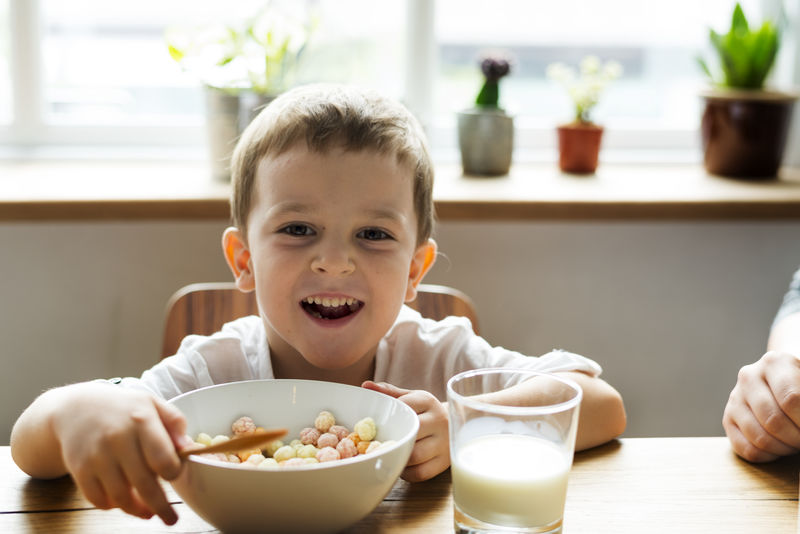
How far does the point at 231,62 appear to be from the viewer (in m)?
1.88

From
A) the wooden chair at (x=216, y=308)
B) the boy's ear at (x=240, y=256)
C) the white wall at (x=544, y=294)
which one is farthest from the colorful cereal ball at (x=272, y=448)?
the white wall at (x=544, y=294)

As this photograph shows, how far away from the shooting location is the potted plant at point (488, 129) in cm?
190

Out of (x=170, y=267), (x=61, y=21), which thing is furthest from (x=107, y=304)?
(x=61, y=21)

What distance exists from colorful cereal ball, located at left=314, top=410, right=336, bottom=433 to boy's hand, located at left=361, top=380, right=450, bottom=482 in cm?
4

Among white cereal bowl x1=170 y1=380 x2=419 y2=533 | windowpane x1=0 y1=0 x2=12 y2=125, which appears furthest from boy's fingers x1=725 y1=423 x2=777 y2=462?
windowpane x1=0 y1=0 x2=12 y2=125

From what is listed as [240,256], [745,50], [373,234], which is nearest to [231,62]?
[240,256]

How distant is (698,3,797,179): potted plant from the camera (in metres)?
1.92

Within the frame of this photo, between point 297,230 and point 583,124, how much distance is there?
1159 mm

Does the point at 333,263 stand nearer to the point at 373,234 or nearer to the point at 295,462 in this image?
the point at 373,234

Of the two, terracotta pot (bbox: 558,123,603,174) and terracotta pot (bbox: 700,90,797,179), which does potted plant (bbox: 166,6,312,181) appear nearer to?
terracotta pot (bbox: 558,123,603,174)

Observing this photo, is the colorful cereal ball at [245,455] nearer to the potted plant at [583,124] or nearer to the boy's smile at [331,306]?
the boy's smile at [331,306]

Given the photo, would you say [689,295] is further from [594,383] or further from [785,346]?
[594,383]

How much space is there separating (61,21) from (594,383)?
5.57 feet

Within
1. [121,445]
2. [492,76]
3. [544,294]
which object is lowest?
[544,294]
